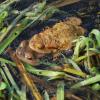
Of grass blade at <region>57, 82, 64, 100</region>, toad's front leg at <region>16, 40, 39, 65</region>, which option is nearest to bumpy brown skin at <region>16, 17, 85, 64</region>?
toad's front leg at <region>16, 40, 39, 65</region>

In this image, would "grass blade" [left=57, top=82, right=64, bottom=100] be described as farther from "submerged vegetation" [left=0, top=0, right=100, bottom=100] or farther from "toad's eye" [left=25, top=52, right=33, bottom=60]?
"toad's eye" [left=25, top=52, right=33, bottom=60]

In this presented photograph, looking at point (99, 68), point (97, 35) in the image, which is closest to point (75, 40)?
point (97, 35)

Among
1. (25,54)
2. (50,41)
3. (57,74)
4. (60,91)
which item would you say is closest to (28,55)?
(25,54)

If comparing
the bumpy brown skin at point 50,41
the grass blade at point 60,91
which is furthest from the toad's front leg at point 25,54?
the grass blade at point 60,91

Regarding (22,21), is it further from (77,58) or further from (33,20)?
(77,58)

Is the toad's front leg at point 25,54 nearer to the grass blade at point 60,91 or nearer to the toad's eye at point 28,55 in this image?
the toad's eye at point 28,55

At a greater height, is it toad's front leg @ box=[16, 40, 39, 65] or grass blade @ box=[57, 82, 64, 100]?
toad's front leg @ box=[16, 40, 39, 65]
